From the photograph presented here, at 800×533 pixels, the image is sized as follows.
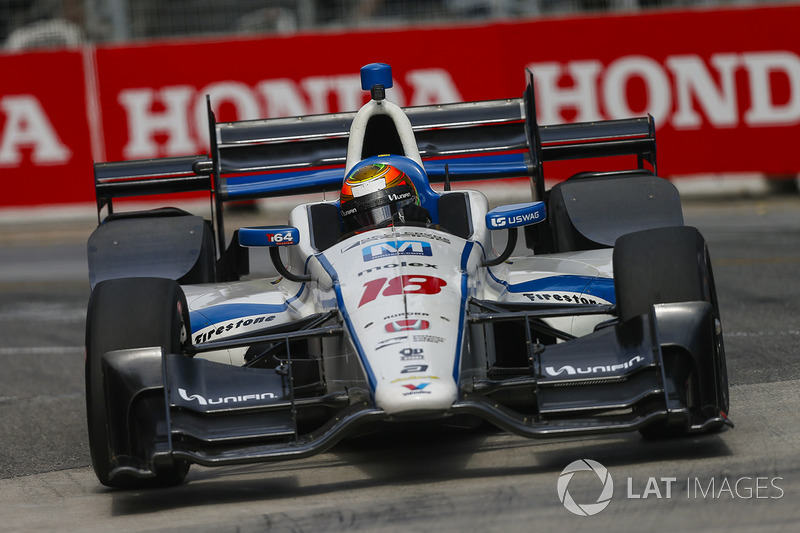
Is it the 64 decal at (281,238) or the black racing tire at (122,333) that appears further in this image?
the 64 decal at (281,238)

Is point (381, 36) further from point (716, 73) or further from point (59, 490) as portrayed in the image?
point (59, 490)

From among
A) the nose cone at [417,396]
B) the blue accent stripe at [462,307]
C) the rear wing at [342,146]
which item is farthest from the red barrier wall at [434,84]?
the nose cone at [417,396]

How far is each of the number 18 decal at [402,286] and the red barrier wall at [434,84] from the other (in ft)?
32.3

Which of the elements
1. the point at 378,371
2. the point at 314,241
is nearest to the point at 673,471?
the point at 378,371

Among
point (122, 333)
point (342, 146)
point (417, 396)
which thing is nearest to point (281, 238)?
point (122, 333)

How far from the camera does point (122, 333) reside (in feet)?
18.3

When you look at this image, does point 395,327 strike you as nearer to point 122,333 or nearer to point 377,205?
point 122,333

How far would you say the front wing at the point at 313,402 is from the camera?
5.19 m

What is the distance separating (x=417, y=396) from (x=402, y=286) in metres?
0.76

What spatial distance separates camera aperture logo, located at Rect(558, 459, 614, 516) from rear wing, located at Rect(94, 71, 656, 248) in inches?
130

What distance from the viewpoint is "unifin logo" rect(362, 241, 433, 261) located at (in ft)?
19.2

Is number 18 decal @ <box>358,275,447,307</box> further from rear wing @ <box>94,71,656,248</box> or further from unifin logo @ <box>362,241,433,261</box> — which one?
rear wing @ <box>94,71,656,248</box>

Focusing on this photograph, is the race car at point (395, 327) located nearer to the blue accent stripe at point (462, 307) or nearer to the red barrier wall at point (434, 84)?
the blue accent stripe at point (462, 307)

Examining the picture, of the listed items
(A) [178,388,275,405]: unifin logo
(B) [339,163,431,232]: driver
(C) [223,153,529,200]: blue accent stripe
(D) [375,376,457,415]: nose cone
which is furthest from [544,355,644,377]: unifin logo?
(C) [223,153,529,200]: blue accent stripe
